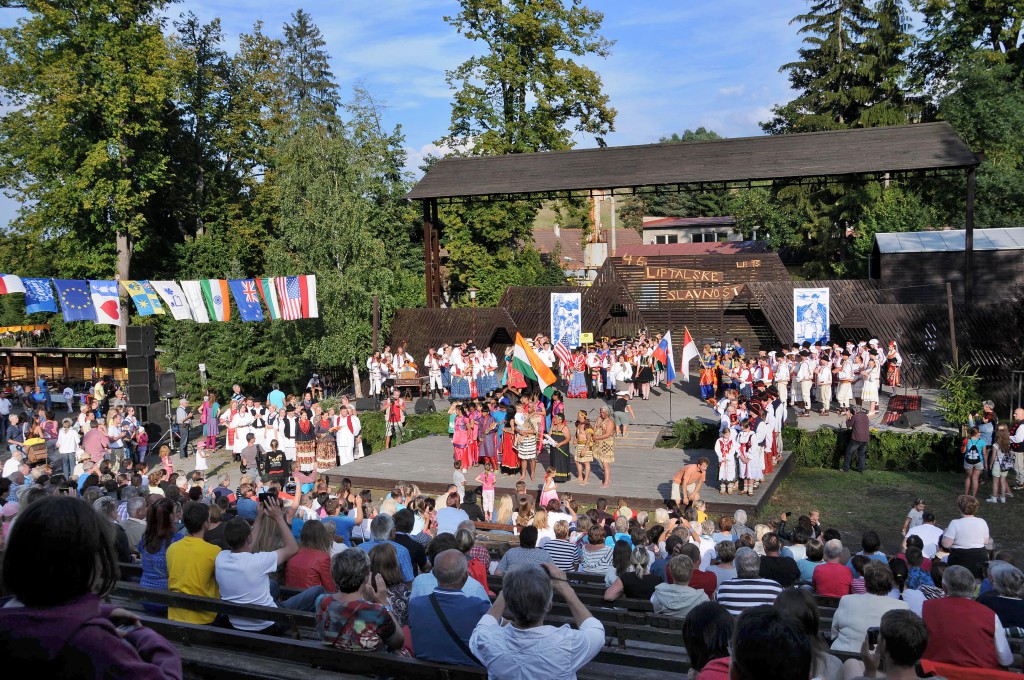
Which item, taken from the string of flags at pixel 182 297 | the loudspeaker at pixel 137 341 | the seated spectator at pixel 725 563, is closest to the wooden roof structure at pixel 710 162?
the string of flags at pixel 182 297

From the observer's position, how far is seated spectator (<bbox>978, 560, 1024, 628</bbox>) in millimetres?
6176

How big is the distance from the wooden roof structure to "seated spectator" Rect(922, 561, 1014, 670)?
79.7ft

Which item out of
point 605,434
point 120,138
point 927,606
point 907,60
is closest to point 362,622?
point 927,606

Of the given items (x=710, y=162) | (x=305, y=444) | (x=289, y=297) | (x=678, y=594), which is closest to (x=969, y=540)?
(x=678, y=594)

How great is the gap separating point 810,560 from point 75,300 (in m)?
22.5

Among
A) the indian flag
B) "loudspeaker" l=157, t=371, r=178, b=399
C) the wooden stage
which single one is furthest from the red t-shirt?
"loudspeaker" l=157, t=371, r=178, b=399

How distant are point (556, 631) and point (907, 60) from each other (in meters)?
45.5

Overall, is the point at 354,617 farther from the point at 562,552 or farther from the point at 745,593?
the point at 562,552

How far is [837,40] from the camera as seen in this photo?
4103 cm

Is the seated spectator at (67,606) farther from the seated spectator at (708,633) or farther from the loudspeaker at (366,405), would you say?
the loudspeaker at (366,405)

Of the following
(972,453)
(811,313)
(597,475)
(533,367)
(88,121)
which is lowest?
(597,475)

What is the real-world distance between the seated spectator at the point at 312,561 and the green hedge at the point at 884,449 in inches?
589

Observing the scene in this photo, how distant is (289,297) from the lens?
25.8 metres

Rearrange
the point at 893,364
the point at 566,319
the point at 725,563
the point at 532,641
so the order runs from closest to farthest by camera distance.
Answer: the point at 532,641, the point at 725,563, the point at 893,364, the point at 566,319
